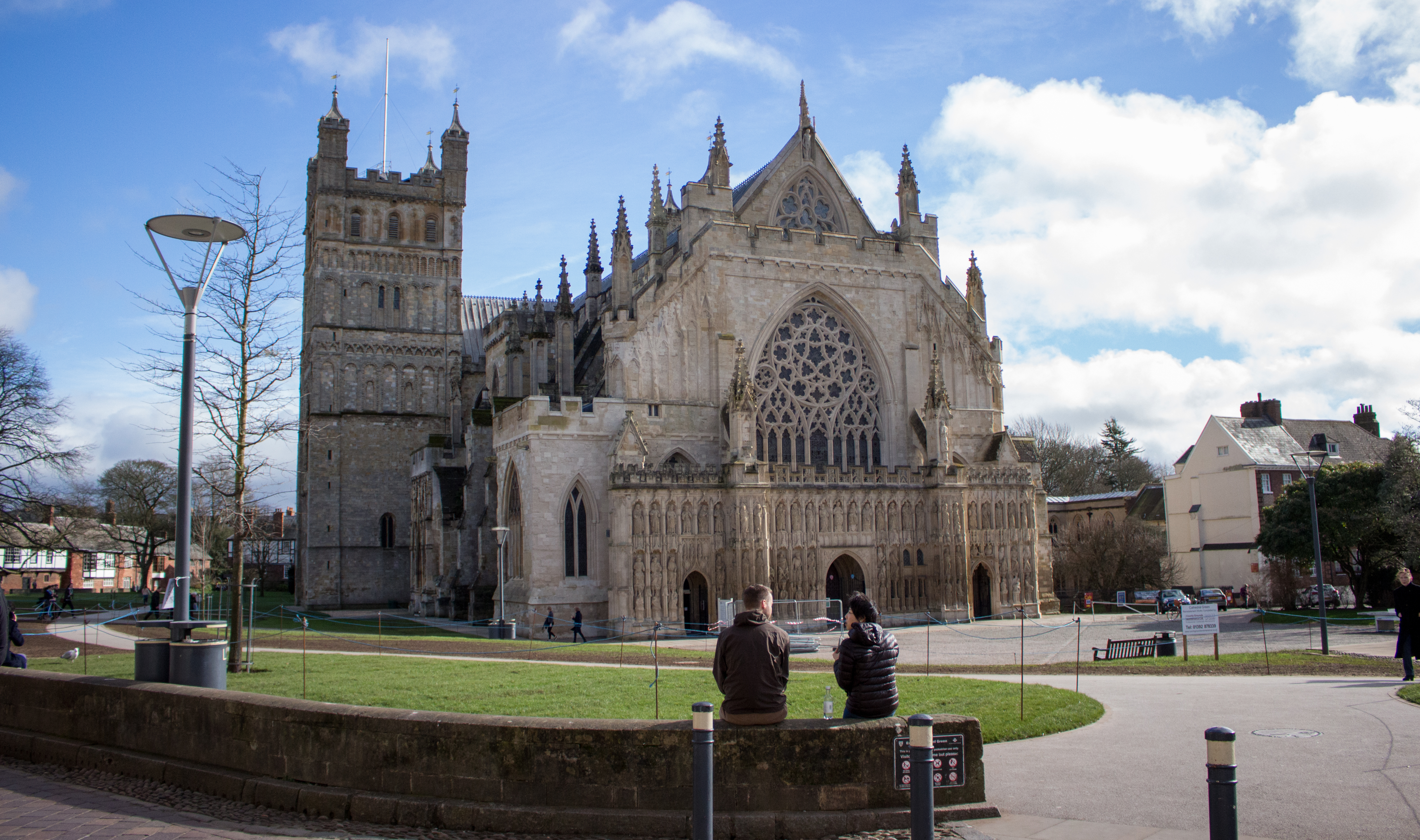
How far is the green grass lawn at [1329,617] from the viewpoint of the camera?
3138 cm

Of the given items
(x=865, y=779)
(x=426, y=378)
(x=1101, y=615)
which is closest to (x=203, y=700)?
(x=865, y=779)

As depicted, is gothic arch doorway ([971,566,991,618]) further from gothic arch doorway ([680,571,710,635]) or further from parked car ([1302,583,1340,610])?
parked car ([1302,583,1340,610])

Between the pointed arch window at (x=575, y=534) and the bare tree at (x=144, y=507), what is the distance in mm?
36910

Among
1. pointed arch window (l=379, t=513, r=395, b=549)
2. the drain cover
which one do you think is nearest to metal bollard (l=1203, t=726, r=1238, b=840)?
the drain cover

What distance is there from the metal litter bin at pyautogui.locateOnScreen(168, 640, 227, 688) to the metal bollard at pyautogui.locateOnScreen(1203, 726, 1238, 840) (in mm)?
10218

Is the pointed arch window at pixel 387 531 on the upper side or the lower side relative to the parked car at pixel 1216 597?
upper

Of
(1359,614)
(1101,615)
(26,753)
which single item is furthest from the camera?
(1101,615)

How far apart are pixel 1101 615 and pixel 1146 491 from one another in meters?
28.6

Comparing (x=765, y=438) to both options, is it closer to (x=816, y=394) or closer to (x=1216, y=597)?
(x=816, y=394)

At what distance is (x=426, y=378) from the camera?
52.9m

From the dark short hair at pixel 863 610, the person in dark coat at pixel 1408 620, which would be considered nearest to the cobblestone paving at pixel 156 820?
the dark short hair at pixel 863 610

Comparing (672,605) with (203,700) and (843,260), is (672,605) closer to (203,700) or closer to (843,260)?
(843,260)

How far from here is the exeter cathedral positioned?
31.9 meters

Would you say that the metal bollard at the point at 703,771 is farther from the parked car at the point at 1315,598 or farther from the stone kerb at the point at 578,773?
the parked car at the point at 1315,598
